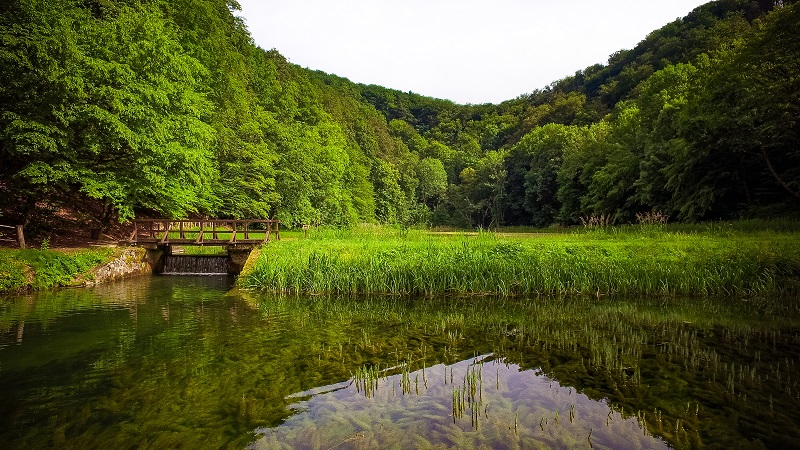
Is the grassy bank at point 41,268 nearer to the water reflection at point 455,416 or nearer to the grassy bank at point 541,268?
the grassy bank at point 541,268

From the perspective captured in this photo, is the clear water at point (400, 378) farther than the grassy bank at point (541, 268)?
No

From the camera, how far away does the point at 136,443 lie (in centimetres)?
452

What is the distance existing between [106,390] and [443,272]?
405 inches

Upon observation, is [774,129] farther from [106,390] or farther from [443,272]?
[106,390]

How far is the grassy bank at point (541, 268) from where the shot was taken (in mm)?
14289

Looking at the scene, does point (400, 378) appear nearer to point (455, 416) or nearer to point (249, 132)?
point (455, 416)

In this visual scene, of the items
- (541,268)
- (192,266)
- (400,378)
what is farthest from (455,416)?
(192,266)

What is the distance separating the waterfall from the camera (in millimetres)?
23312

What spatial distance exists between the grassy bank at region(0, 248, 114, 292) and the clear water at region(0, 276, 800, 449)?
3.93 m

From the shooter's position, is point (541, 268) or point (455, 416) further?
point (541, 268)

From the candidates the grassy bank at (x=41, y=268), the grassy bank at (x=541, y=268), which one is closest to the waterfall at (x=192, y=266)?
the grassy bank at (x=41, y=268)

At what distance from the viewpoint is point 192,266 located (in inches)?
922

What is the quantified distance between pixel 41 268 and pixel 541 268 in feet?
59.7

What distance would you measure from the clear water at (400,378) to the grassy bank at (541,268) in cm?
251
